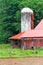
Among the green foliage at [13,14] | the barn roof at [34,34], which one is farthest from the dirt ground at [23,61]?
the green foliage at [13,14]

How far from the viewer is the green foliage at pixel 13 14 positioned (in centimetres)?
4309

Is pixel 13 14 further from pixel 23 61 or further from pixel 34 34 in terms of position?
pixel 23 61

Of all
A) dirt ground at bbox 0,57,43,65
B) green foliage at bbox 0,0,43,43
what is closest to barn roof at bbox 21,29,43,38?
green foliage at bbox 0,0,43,43

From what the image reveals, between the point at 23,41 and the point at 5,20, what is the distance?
19199 mm

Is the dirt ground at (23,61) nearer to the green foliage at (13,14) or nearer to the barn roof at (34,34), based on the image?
the barn roof at (34,34)

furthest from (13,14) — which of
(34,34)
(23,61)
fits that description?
(23,61)

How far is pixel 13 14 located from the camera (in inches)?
1852

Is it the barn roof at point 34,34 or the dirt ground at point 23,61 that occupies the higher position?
the dirt ground at point 23,61

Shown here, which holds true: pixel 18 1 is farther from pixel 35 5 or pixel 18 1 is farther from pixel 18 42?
pixel 18 42

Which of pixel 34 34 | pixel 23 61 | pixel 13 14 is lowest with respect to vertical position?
pixel 34 34

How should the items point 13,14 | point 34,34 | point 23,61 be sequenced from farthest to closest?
point 13,14
point 34,34
point 23,61

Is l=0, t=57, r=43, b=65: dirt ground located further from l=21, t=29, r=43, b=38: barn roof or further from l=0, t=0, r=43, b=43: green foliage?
l=0, t=0, r=43, b=43: green foliage

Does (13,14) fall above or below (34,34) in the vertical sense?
above

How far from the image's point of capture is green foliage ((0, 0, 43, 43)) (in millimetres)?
43094
